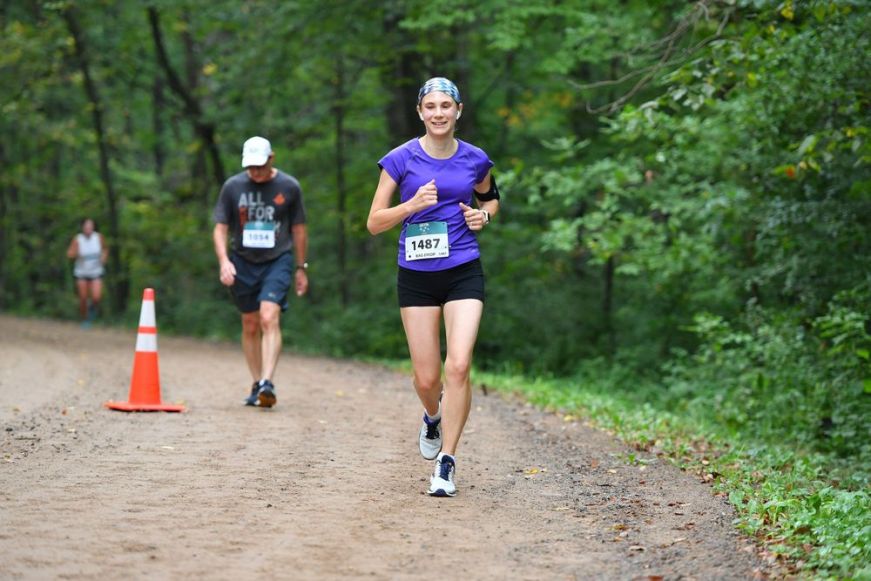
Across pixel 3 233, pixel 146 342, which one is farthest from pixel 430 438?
pixel 3 233

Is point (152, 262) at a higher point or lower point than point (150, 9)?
lower

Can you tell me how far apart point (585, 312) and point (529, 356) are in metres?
1.58

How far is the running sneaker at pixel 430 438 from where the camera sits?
7355mm

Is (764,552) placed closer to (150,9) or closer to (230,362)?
(230,362)

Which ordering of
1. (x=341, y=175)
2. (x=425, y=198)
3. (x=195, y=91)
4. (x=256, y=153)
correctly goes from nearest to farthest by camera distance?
1. (x=425, y=198)
2. (x=256, y=153)
3. (x=341, y=175)
4. (x=195, y=91)

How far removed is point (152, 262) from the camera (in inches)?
1088

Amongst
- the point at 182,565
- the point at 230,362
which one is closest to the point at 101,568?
the point at 182,565

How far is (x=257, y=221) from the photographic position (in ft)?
34.6

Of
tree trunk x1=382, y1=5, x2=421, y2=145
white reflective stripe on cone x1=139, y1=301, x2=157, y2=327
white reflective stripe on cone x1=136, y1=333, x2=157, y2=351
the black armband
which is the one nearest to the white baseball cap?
white reflective stripe on cone x1=139, y1=301, x2=157, y2=327

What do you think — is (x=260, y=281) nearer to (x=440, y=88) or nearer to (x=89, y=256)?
(x=440, y=88)

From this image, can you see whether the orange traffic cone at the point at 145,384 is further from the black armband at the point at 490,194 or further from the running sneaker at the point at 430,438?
the black armband at the point at 490,194

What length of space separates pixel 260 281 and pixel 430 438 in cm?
370

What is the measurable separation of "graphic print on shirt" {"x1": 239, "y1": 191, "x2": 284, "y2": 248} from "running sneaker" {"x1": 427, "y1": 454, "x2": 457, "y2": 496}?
14.3ft

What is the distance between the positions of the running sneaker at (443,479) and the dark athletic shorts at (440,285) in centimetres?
91
